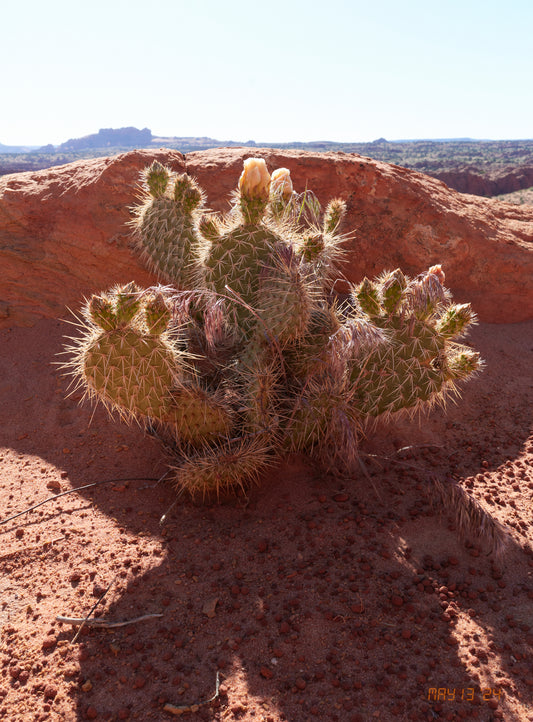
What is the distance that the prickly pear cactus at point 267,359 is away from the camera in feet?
8.46

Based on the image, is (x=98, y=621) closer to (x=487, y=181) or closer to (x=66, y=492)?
(x=66, y=492)

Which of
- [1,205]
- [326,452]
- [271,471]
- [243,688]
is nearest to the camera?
[243,688]

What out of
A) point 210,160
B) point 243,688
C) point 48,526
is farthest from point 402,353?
point 210,160

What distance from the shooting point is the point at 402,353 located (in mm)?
2822

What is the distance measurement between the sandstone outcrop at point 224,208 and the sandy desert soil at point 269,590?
1921mm

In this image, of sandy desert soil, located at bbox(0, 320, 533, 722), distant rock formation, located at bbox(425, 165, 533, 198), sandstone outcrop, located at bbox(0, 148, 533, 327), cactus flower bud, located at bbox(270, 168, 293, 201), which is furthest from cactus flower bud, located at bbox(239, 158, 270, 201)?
distant rock formation, located at bbox(425, 165, 533, 198)

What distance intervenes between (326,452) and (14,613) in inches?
68.6

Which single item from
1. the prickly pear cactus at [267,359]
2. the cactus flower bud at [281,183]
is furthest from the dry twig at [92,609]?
the cactus flower bud at [281,183]

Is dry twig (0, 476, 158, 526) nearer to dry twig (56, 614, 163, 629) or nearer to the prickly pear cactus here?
the prickly pear cactus

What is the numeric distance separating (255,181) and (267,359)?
3.31ft

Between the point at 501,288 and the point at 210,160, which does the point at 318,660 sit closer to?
the point at 501,288

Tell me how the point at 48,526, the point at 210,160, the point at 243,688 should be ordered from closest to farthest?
the point at 243,688, the point at 48,526, the point at 210,160

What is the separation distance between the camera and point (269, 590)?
7.44ft

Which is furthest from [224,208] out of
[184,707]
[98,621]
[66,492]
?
[184,707]
